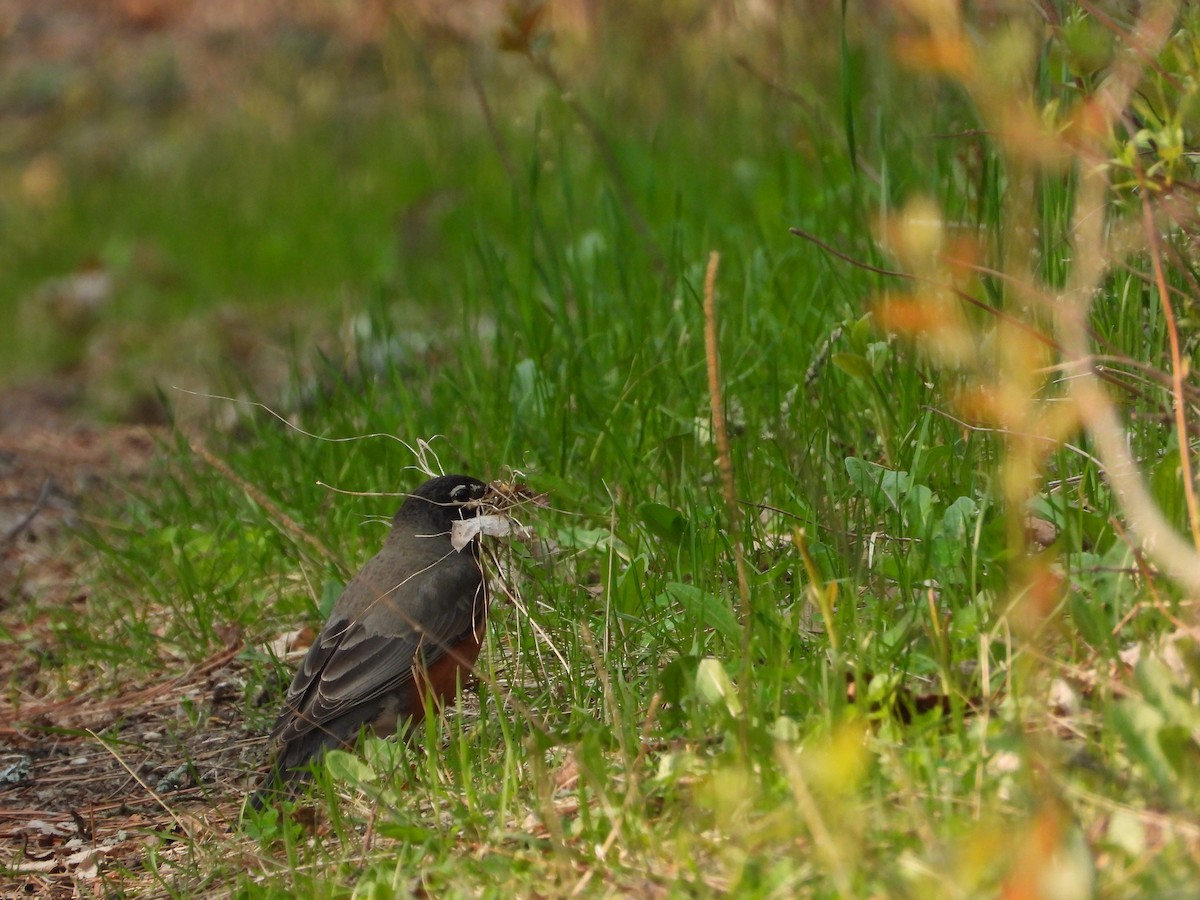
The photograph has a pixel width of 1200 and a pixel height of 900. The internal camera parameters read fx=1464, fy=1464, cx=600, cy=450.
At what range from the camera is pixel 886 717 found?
2479mm

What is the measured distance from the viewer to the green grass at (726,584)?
86.3 inches

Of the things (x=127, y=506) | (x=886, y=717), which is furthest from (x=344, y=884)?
(x=127, y=506)

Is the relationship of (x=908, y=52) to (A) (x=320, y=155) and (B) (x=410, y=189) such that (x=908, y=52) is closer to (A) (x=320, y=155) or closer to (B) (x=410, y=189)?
(B) (x=410, y=189)

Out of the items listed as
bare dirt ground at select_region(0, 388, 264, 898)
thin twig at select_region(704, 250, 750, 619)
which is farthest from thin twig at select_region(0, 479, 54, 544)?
thin twig at select_region(704, 250, 750, 619)

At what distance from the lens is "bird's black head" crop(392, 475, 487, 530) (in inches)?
154

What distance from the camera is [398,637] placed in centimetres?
369

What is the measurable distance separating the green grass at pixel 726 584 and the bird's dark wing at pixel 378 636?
0.13 m

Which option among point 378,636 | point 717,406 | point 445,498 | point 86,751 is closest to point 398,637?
point 378,636

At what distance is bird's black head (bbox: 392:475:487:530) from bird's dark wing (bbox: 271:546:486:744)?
15 cm

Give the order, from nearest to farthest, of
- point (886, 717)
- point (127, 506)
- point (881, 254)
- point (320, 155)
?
point (886, 717) < point (881, 254) < point (127, 506) < point (320, 155)

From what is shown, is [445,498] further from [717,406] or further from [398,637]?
[717,406]

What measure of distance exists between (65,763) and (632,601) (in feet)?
5.11

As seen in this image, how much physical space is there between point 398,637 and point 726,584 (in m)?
0.98

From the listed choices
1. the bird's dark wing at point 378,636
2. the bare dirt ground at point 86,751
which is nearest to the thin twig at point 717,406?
the bird's dark wing at point 378,636
